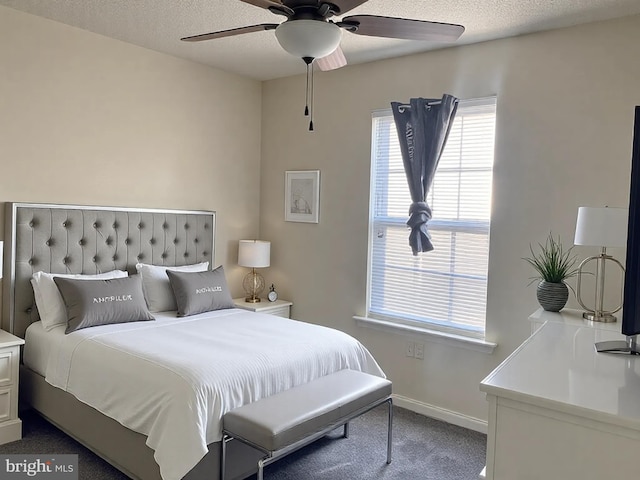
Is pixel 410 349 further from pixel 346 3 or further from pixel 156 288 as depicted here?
pixel 346 3

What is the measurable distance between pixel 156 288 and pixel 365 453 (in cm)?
189

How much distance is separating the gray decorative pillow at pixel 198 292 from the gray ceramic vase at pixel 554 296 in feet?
7.33

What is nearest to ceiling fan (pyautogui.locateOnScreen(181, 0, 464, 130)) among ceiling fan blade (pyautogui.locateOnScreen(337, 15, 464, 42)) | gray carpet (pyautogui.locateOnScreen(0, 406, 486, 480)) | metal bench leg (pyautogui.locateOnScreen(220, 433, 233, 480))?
ceiling fan blade (pyautogui.locateOnScreen(337, 15, 464, 42))

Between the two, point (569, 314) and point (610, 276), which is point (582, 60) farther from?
point (569, 314)

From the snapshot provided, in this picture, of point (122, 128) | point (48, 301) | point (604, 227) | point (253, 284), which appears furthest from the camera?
point (253, 284)

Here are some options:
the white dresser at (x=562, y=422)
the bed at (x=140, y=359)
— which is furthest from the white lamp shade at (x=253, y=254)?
the white dresser at (x=562, y=422)

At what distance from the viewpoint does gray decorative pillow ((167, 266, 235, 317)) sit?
353cm

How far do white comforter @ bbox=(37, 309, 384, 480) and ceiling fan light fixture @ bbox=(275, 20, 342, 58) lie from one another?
1.52 metres

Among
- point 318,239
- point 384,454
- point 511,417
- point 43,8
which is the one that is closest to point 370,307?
point 318,239

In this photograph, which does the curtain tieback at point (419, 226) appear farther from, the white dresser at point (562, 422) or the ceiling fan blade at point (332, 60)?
the white dresser at point (562, 422)

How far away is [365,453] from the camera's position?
117 inches

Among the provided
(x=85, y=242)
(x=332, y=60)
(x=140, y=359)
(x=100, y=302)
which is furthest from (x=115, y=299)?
(x=332, y=60)

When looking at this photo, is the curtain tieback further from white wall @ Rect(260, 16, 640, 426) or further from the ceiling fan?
the ceiling fan

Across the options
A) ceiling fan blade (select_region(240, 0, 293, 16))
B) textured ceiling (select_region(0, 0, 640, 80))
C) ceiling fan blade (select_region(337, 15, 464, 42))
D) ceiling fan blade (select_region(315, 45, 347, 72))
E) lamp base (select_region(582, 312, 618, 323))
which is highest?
textured ceiling (select_region(0, 0, 640, 80))
